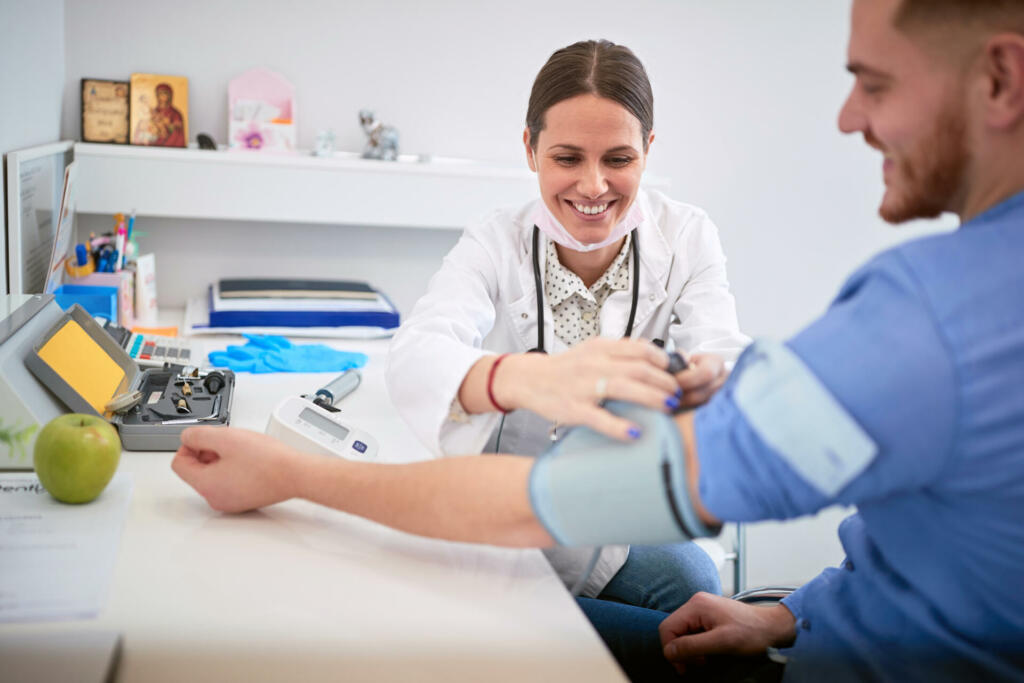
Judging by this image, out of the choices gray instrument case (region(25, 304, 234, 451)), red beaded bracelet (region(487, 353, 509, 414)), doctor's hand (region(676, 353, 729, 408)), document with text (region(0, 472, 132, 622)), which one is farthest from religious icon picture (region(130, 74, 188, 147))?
doctor's hand (region(676, 353, 729, 408))

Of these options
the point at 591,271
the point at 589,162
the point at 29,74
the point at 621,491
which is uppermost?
the point at 29,74

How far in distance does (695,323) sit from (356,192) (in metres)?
1.23

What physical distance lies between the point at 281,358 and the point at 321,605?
3.62ft

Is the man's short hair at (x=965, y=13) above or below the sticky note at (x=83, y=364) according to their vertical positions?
above

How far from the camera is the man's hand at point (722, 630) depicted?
1110 mm

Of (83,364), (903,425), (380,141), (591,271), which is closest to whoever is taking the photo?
(903,425)

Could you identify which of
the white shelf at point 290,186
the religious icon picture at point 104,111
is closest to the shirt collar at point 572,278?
the white shelf at point 290,186

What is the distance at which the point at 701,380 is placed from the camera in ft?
3.19

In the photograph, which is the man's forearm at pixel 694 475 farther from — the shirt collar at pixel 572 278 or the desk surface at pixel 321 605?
the shirt collar at pixel 572 278

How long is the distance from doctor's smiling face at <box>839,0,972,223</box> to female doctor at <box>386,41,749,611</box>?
637 millimetres

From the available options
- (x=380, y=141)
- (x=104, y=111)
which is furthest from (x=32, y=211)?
(x=380, y=141)

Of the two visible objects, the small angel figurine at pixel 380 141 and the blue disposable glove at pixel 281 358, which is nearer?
the blue disposable glove at pixel 281 358

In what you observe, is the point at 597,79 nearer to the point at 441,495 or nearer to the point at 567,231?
the point at 567,231

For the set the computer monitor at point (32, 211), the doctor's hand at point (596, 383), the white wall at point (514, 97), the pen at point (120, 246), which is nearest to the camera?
the doctor's hand at point (596, 383)
